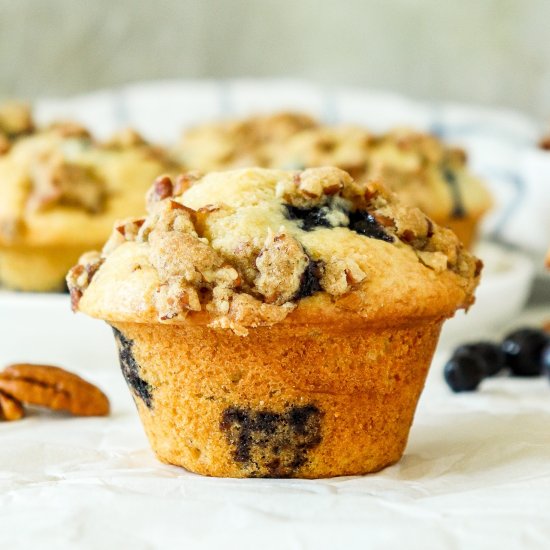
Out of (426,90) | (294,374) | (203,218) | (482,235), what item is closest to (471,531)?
(294,374)

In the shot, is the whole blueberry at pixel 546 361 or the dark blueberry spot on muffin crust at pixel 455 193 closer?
the whole blueberry at pixel 546 361

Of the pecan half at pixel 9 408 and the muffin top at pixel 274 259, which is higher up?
the muffin top at pixel 274 259

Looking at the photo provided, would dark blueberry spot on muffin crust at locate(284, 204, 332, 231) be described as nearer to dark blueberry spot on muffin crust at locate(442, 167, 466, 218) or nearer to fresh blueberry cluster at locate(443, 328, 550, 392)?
fresh blueberry cluster at locate(443, 328, 550, 392)

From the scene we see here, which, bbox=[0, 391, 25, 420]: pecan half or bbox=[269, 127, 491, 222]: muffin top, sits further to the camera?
bbox=[269, 127, 491, 222]: muffin top

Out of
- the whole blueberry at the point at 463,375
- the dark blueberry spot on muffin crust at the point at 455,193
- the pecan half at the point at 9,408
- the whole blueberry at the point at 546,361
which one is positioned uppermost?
the dark blueberry spot on muffin crust at the point at 455,193

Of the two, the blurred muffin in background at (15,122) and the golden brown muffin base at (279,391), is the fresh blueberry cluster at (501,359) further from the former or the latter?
the blurred muffin in background at (15,122)

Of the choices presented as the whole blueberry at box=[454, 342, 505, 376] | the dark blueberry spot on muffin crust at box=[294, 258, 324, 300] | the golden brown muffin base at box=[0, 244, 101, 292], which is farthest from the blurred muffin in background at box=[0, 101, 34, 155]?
the dark blueberry spot on muffin crust at box=[294, 258, 324, 300]

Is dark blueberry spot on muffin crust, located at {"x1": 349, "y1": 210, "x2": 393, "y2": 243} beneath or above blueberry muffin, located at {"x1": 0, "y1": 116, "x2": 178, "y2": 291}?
above

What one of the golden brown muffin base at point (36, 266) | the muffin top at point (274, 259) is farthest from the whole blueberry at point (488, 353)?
the golden brown muffin base at point (36, 266)
